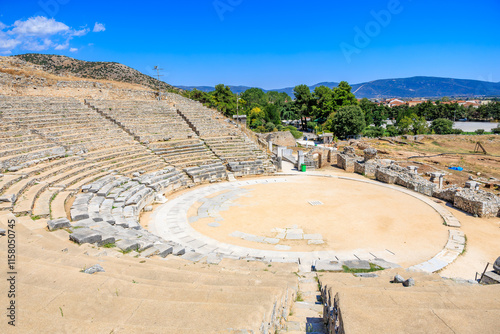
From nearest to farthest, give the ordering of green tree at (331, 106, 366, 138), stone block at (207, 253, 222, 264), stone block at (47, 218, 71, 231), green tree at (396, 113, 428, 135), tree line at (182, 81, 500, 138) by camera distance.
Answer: stone block at (207, 253, 222, 264), stone block at (47, 218, 71, 231), green tree at (331, 106, 366, 138), tree line at (182, 81, 500, 138), green tree at (396, 113, 428, 135)

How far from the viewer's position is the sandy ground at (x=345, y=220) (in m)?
9.71

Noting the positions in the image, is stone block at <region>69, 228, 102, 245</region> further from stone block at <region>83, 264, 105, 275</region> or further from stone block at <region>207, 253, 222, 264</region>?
stone block at <region>207, 253, 222, 264</region>

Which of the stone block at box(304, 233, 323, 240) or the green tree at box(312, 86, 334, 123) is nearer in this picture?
the stone block at box(304, 233, 323, 240)

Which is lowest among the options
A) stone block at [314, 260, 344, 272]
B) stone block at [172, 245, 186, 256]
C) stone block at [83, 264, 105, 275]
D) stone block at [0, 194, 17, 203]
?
stone block at [314, 260, 344, 272]

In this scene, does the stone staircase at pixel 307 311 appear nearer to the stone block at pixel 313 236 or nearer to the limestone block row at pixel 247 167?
the stone block at pixel 313 236

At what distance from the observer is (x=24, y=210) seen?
8734 mm

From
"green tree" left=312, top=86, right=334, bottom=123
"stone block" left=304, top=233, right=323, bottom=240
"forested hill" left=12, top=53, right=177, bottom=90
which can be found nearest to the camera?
"stone block" left=304, top=233, right=323, bottom=240

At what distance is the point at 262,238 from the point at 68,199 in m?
7.85

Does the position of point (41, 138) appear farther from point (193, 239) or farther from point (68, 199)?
point (193, 239)

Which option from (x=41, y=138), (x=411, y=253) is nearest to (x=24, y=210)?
(x=41, y=138)

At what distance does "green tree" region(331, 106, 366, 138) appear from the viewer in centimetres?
4588

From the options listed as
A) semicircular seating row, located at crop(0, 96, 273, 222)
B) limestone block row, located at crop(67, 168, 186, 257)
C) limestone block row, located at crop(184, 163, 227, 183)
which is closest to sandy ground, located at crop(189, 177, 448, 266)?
limestone block row, located at crop(67, 168, 186, 257)

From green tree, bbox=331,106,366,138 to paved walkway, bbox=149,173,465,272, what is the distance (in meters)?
32.1

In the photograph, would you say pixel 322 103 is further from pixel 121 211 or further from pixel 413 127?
pixel 121 211
